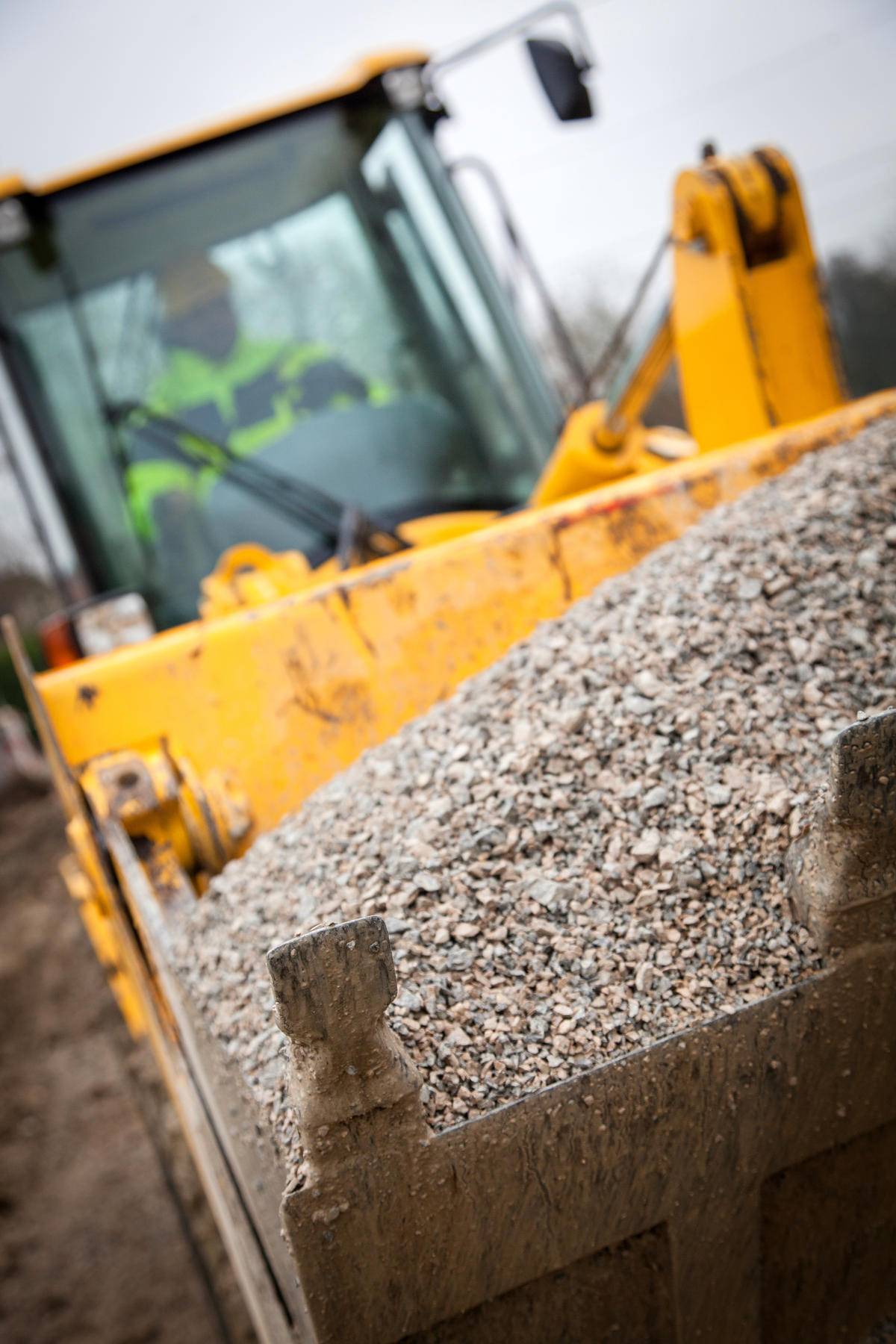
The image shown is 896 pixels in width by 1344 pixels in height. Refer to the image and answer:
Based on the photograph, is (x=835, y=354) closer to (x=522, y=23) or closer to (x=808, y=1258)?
(x=522, y=23)

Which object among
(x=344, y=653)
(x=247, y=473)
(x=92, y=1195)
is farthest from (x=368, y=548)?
(x=92, y=1195)

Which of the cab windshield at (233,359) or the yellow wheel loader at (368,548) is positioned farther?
the cab windshield at (233,359)

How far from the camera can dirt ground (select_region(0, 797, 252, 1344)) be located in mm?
2896

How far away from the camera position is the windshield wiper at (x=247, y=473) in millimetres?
3006

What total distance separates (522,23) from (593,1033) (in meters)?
2.41

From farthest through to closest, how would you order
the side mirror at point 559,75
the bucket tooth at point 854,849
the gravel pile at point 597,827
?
the side mirror at point 559,75
the gravel pile at point 597,827
the bucket tooth at point 854,849

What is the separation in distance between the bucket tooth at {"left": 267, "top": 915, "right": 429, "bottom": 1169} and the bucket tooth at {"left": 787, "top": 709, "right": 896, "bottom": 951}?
0.56 meters

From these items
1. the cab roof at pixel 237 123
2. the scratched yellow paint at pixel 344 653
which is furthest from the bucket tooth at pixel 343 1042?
the cab roof at pixel 237 123

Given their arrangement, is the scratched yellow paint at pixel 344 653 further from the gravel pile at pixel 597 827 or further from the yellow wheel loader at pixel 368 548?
the gravel pile at pixel 597 827

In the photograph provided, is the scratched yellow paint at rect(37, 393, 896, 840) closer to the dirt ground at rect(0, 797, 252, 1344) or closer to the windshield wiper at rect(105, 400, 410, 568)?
A: the windshield wiper at rect(105, 400, 410, 568)

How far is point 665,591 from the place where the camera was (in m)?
1.95

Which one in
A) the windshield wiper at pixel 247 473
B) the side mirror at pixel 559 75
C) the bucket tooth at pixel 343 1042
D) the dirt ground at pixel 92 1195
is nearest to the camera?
the bucket tooth at pixel 343 1042

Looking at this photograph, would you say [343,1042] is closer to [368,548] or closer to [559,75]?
[368,548]

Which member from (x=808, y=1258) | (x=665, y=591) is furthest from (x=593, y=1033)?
(x=665, y=591)
